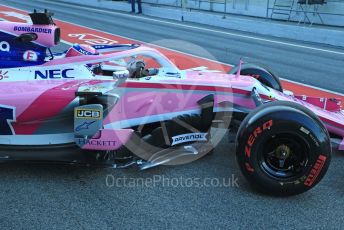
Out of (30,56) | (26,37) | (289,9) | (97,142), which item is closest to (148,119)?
(97,142)

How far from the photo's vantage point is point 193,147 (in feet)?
13.6

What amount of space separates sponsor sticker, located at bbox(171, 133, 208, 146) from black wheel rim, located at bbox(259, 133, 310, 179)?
74 cm

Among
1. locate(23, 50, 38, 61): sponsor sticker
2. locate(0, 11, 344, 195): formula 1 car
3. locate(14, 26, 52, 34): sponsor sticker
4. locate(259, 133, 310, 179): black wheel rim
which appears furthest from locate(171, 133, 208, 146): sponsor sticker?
locate(14, 26, 52, 34): sponsor sticker

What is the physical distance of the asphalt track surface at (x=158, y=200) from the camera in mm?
3203

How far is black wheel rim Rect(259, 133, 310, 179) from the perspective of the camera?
350 cm

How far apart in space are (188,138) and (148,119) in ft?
1.39

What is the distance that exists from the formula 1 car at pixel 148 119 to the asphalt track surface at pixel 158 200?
16 centimetres

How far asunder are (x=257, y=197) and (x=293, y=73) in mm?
5828

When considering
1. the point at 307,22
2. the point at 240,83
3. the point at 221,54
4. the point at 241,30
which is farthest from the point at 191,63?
the point at 307,22

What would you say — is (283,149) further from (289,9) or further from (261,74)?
(289,9)

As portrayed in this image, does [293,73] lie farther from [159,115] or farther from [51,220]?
[51,220]

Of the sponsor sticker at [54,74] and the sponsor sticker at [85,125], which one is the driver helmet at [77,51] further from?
the sponsor sticker at [85,125]

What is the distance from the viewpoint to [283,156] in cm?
356

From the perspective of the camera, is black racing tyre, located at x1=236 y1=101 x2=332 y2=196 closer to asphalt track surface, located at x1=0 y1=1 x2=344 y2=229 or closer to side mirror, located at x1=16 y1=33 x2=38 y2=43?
asphalt track surface, located at x1=0 y1=1 x2=344 y2=229
